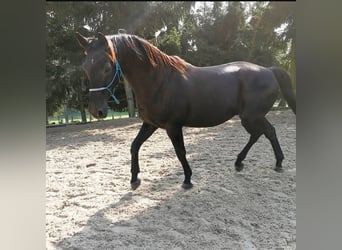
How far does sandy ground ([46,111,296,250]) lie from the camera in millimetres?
1454

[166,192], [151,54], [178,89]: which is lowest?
[166,192]

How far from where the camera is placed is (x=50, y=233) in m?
1.42

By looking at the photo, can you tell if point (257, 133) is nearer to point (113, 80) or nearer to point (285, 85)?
point (285, 85)

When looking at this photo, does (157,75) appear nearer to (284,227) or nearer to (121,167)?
(121,167)

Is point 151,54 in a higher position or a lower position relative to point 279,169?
higher

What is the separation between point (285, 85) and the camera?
1.62m

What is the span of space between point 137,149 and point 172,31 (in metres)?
0.49

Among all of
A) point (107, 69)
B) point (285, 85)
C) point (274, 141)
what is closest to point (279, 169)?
point (274, 141)

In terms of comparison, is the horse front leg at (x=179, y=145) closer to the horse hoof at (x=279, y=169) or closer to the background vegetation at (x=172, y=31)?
the background vegetation at (x=172, y=31)

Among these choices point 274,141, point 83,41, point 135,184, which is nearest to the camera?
point 83,41

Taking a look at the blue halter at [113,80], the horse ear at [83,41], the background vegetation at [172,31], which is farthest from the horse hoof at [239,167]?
the horse ear at [83,41]

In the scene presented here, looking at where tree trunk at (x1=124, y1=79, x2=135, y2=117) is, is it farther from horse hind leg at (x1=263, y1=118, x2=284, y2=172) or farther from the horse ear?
horse hind leg at (x1=263, y1=118, x2=284, y2=172)

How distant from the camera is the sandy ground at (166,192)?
145cm

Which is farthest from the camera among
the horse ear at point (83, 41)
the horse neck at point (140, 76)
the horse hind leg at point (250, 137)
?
the horse hind leg at point (250, 137)
